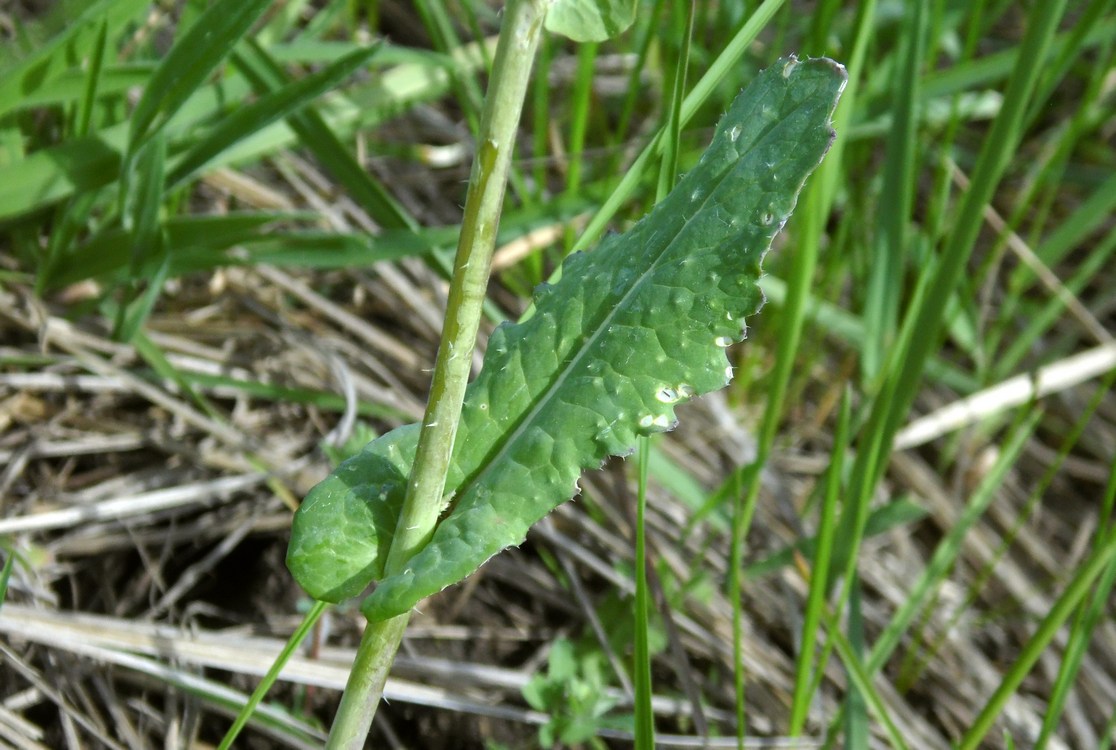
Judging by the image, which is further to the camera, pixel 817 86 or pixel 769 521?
pixel 769 521

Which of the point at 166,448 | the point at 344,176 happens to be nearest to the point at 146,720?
the point at 166,448

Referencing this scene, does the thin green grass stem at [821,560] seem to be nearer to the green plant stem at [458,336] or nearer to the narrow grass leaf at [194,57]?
the green plant stem at [458,336]

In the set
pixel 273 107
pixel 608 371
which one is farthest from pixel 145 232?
pixel 608 371

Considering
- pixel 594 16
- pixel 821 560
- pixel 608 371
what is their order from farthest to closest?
1. pixel 821 560
2. pixel 608 371
3. pixel 594 16

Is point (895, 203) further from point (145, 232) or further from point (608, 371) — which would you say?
point (145, 232)

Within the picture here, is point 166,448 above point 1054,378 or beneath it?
beneath

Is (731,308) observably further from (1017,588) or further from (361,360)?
(1017,588)

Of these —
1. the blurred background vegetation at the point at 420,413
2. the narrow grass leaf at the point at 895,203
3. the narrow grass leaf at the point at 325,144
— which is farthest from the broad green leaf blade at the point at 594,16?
the narrow grass leaf at the point at 895,203
